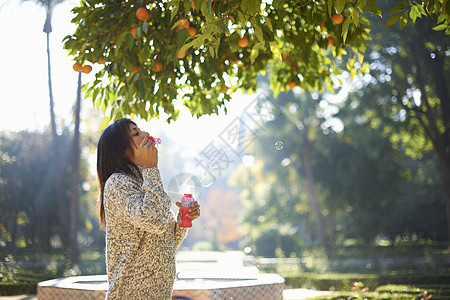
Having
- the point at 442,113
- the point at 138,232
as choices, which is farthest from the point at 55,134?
the point at 138,232

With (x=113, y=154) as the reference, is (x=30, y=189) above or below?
above

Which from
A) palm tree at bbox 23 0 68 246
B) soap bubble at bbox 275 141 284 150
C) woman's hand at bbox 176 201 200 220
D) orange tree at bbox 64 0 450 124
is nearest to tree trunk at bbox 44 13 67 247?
palm tree at bbox 23 0 68 246

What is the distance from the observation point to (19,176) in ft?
36.8

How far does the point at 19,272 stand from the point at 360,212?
759 inches

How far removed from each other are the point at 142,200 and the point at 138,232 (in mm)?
170

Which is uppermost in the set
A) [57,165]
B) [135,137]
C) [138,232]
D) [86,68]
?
[57,165]

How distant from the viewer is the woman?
6.79 ft

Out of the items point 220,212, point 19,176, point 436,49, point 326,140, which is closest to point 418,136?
point 436,49

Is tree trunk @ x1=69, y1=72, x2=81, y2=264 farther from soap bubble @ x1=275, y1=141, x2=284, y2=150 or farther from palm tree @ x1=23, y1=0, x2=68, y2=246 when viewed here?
soap bubble @ x1=275, y1=141, x2=284, y2=150

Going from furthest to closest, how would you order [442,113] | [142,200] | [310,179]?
[310,179] < [442,113] < [142,200]

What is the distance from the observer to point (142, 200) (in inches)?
82.7

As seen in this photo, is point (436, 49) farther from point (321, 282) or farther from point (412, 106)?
point (321, 282)

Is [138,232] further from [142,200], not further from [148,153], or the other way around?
[148,153]

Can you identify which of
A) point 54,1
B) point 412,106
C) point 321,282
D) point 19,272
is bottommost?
point 321,282
